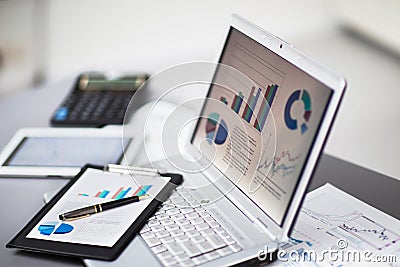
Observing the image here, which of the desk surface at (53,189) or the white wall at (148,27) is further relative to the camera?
the white wall at (148,27)

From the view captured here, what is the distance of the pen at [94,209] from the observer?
981 mm

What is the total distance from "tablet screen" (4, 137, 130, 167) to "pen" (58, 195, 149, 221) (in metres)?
0.17

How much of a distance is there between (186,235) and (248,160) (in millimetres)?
138

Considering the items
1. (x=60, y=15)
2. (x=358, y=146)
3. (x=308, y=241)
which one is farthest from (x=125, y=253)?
(x=60, y=15)

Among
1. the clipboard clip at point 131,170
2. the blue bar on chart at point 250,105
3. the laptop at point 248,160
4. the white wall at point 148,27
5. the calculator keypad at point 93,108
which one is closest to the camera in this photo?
the laptop at point 248,160

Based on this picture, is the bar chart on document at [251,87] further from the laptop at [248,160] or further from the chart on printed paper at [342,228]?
the chart on printed paper at [342,228]

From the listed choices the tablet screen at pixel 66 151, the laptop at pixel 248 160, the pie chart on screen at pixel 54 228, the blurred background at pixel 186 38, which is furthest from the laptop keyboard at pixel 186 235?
the blurred background at pixel 186 38

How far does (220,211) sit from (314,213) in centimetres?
14

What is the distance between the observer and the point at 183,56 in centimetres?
227

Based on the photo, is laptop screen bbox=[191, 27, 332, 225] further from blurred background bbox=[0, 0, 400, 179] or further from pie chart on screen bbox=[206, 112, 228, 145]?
blurred background bbox=[0, 0, 400, 179]

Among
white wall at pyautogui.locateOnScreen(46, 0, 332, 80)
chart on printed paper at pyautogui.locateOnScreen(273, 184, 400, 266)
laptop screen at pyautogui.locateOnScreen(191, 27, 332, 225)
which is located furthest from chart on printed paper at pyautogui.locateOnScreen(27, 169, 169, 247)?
white wall at pyautogui.locateOnScreen(46, 0, 332, 80)

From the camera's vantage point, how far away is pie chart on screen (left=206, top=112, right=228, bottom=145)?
1.04m

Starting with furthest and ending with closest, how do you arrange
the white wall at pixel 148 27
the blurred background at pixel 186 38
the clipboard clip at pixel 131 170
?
the white wall at pixel 148 27 → the blurred background at pixel 186 38 → the clipboard clip at pixel 131 170

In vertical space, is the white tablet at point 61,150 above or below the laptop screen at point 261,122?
below
